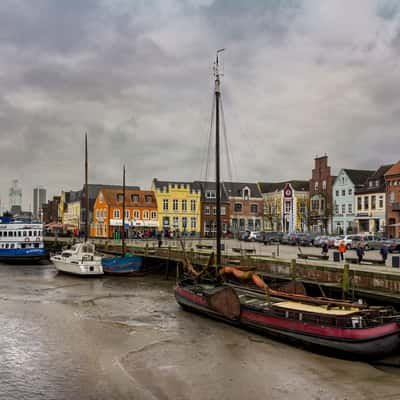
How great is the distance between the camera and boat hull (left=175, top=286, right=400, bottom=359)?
55.2 feet

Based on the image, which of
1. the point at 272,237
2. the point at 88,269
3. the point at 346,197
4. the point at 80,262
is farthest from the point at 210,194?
the point at 88,269

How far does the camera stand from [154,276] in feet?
143

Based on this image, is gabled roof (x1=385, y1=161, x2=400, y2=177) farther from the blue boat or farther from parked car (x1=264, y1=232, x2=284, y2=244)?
the blue boat

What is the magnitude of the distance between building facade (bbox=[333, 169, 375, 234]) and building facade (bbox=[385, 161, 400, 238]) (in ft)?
24.4

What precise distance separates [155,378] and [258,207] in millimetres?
75748

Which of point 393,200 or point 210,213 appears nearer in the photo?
point 393,200

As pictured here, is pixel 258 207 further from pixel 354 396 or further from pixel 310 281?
pixel 354 396

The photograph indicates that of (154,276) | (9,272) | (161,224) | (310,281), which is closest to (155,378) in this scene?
(310,281)

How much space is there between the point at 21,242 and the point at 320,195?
157 feet

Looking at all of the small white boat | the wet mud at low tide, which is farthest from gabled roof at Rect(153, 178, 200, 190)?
the wet mud at low tide

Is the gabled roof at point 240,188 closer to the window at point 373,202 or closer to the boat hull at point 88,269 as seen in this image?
the window at point 373,202

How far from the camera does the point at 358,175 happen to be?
7594cm

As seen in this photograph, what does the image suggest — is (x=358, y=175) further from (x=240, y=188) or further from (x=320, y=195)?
(x=240, y=188)

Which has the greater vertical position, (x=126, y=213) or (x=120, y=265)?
(x=126, y=213)
